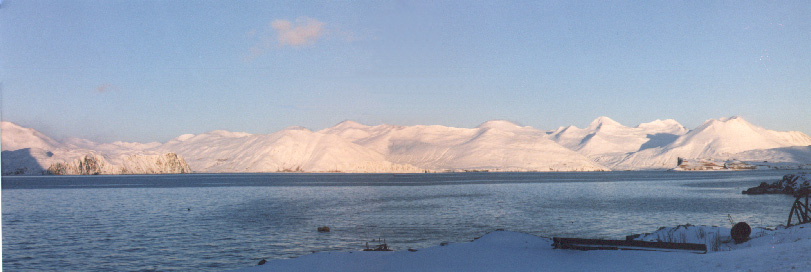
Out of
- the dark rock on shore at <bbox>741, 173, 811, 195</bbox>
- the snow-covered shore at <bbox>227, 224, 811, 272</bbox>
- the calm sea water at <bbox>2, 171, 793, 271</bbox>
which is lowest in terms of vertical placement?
the calm sea water at <bbox>2, 171, 793, 271</bbox>

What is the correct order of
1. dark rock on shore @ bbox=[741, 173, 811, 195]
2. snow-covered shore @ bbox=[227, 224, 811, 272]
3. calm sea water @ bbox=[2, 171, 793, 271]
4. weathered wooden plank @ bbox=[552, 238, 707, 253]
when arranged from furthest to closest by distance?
dark rock on shore @ bbox=[741, 173, 811, 195], calm sea water @ bbox=[2, 171, 793, 271], weathered wooden plank @ bbox=[552, 238, 707, 253], snow-covered shore @ bbox=[227, 224, 811, 272]

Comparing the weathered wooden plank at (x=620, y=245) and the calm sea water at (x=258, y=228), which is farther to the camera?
the calm sea water at (x=258, y=228)

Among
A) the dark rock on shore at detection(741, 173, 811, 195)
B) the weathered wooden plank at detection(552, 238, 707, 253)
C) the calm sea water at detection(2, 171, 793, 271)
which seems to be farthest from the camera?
the dark rock on shore at detection(741, 173, 811, 195)

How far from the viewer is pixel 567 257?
79.1ft

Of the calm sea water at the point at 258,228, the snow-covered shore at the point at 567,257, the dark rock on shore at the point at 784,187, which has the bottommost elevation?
the calm sea water at the point at 258,228

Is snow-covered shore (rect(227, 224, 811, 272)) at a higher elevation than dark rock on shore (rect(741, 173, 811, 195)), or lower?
lower

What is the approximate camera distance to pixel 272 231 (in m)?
42.0

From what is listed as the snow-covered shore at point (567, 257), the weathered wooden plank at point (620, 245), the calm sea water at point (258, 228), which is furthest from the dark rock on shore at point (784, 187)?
the weathered wooden plank at point (620, 245)

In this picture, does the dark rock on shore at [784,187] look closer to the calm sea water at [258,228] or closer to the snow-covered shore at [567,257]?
the calm sea water at [258,228]

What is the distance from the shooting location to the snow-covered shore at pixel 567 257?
17.8 metres

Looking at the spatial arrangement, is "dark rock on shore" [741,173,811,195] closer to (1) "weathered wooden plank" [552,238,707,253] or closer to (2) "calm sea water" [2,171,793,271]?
(2) "calm sea water" [2,171,793,271]

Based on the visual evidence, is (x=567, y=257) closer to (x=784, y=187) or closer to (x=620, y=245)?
(x=620, y=245)

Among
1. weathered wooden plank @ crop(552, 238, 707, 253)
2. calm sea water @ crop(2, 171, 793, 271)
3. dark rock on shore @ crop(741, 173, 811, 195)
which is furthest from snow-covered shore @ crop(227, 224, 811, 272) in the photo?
dark rock on shore @ crop(741, 173, 811, 195)

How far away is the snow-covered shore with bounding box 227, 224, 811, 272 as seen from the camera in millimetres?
17766
